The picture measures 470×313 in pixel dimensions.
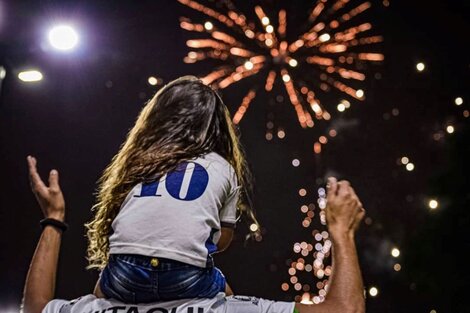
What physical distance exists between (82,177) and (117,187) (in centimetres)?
1340

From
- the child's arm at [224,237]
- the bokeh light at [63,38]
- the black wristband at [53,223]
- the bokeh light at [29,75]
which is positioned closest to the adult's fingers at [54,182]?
the black wristband at [53,223]

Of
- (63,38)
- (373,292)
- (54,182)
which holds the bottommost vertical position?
(54,182)

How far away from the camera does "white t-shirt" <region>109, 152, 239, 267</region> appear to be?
2211 mm

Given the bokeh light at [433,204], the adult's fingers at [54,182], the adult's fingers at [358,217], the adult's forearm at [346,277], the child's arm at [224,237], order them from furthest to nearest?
the bokeh light at [433,204]
the adult's fingers at [54,182]
the child's arm at [224,237]
the adult's fingers at [358,217]
the adult's forearm at [346,277]

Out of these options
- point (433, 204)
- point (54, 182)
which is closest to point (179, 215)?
point (54, 182)

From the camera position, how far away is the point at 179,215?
2246 mm

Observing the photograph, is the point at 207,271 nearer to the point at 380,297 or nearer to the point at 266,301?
the point at 266,301

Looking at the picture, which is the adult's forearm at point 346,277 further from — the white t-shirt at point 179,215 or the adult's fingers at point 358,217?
the white t-shirt at point 179,215

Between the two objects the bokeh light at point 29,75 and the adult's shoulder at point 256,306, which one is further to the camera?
the bokeh light at point 29,75

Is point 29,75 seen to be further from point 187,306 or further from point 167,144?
point 187,306

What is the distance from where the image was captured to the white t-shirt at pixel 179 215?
221 centimetres

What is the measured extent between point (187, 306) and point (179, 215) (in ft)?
1.04

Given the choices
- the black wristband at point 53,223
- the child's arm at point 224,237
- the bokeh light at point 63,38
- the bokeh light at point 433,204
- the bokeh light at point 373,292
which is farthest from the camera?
the bokeh light at point 373,292

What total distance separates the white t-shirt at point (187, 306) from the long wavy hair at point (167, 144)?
362 millimetres
